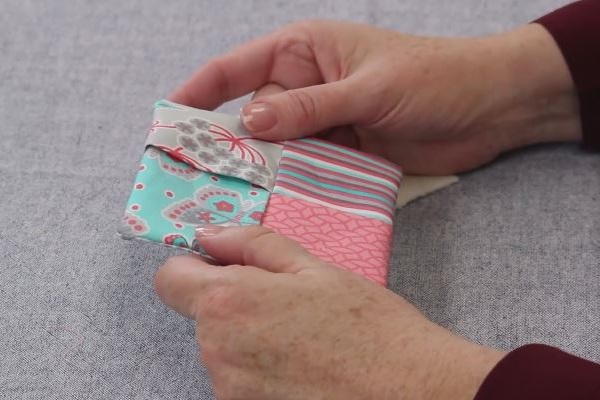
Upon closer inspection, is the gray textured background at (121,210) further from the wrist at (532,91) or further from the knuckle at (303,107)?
the knuckle at (303,107)

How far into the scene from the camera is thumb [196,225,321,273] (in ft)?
2.22

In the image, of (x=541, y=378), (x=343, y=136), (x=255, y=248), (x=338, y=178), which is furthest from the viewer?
(x=343, y=136)

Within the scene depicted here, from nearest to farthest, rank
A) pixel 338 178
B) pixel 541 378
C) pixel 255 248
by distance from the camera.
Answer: pixel 541 378 < pixel 255 248 < pixel 338 178

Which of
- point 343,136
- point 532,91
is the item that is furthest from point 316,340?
point 532,91

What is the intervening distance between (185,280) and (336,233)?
17cm

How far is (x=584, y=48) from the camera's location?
2.92 ft

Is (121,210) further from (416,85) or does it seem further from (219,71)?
(416,85)

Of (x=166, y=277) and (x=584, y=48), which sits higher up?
(x=584, y=48)

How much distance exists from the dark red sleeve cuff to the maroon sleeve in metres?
0.42

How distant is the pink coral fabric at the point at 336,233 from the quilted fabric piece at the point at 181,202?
23mm

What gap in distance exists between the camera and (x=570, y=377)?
1.90 ft

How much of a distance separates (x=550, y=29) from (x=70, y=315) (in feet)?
2.20

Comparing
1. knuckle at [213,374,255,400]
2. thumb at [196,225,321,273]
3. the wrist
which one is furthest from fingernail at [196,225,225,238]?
the wrist

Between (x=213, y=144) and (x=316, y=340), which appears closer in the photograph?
(x=316, y=340)
